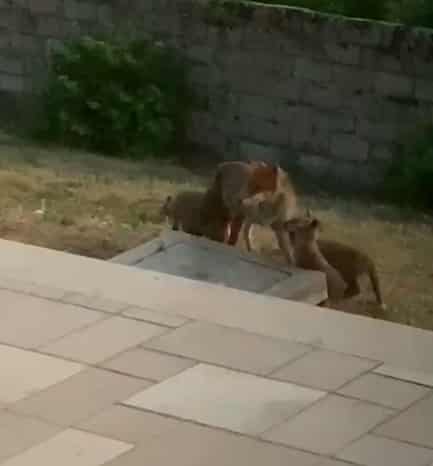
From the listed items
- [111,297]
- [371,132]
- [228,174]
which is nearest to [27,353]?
[111,297]

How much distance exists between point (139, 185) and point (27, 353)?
125 inches

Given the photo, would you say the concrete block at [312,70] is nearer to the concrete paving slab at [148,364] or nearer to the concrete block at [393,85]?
the concrete block at [393,85]

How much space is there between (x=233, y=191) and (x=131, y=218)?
3.05ft

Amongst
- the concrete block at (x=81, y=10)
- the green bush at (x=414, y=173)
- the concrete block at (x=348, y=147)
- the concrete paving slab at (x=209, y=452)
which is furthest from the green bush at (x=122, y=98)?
the concrete paving slab at (x=209, y=452)

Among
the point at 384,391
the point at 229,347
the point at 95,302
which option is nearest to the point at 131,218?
the point at 95,302

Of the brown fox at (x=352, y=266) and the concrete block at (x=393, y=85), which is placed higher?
the concrete block at (x=393, y=85)

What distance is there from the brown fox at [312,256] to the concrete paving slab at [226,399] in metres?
1.22

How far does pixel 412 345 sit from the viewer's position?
5.23 m

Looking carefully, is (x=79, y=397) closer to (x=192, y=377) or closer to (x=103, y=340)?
(x=192, y=377)

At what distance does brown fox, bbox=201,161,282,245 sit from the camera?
21.1ft

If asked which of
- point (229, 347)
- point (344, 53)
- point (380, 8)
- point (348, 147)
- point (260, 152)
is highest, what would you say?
point (380, 8)

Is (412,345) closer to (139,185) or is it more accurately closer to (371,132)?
(139,185)

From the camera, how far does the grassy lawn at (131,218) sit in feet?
21.5

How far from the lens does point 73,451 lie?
4.30 meters
